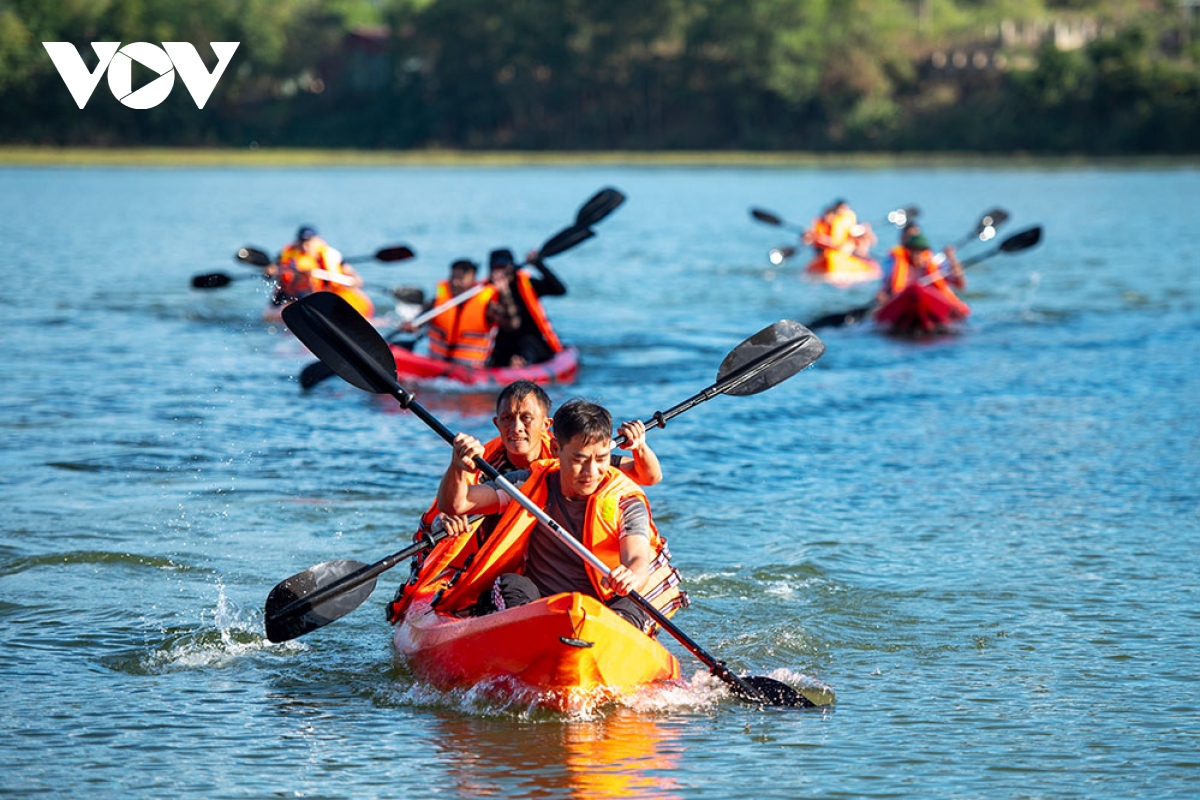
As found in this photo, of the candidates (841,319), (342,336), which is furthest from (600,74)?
(342,336)

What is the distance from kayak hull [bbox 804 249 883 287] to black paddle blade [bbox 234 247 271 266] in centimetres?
933

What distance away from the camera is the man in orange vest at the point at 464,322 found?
13422 millimetres

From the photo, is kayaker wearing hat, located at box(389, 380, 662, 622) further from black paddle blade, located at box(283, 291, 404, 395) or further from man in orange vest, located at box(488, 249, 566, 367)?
man in orange vest, located at box(488, 249, 566, 367)

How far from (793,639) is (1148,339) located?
1098 centimetres

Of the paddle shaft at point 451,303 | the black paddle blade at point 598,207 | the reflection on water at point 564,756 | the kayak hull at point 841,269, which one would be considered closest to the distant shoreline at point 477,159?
the kayak hull at point 841,269

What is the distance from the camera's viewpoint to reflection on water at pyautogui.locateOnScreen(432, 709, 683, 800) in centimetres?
548

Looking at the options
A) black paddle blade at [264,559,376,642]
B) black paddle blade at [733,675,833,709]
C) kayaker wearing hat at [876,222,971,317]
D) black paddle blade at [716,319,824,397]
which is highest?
kayaker wearing hat at [876,222,971,317]

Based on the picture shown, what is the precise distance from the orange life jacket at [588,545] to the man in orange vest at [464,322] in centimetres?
697

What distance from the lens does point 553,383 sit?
537 inches

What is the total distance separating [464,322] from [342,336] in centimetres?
663

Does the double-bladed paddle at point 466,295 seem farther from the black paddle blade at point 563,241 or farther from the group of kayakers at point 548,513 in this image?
the group of kayakers at point 548,513

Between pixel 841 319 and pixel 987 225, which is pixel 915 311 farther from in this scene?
pixel 987 225

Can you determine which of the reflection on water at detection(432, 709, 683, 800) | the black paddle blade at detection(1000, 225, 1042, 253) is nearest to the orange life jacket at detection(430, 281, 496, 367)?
the black paddle blade at detection(1000, 225, 1042, 253)

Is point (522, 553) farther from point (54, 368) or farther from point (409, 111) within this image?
point (409, 111)
